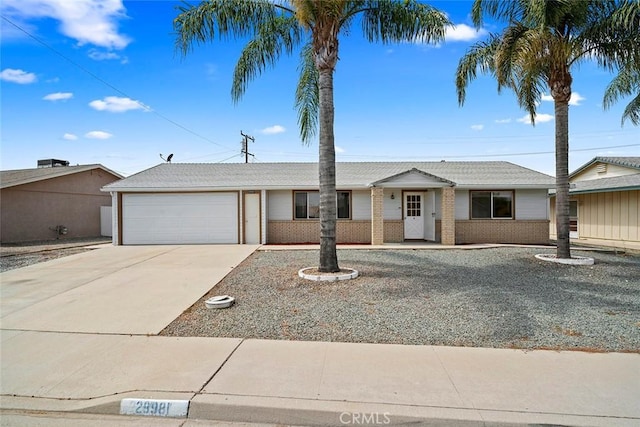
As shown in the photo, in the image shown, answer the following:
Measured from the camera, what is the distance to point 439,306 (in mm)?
6566

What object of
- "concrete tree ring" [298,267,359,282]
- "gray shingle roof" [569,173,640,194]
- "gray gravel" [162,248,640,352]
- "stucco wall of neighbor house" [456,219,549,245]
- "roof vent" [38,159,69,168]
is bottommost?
"gray gravel" [162,248,640,352]

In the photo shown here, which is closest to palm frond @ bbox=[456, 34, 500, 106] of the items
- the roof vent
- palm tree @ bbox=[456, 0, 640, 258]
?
palm tree @ bbox=[456, 0, 640, 258]

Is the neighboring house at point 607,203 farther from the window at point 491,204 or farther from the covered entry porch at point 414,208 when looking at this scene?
the covered entry porch at point 414,208

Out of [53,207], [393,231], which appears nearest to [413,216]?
[393,231]

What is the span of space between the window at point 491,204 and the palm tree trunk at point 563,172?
5.17 m

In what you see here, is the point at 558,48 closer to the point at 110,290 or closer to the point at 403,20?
the point at 403,20

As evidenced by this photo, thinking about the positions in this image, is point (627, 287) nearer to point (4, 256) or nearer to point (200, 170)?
point (200, 170)

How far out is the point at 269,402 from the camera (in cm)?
A: 356

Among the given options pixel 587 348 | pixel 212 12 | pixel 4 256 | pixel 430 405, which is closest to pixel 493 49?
pixel 212 12

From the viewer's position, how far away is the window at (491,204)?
53.3 ft

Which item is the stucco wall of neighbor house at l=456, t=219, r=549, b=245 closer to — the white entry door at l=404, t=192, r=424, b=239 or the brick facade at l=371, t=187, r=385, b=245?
the white entry door at l=404, t=192, r=424, b=239

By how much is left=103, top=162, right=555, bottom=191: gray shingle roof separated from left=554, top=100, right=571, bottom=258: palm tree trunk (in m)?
4.70

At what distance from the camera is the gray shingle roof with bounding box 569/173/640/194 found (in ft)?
52.8

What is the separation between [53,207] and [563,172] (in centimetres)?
2498
